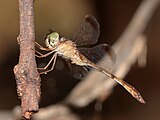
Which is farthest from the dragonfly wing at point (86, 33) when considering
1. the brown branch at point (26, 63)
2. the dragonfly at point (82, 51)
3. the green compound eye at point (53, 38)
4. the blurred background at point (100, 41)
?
the brown branch at point (26, 63)

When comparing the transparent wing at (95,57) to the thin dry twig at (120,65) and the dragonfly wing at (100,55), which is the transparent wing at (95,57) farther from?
the thin dry twig at (120,65)

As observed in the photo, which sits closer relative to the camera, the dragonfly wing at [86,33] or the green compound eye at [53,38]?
the green compound eye at [53,38]

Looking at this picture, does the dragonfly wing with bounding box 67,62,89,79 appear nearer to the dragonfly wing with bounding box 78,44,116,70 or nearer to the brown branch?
the dragonfly wing with bounding box 78,44,116,70

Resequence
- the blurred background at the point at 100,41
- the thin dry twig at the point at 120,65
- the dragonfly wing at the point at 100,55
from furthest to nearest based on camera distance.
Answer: the blurred background at the point at 100,41, the thin dry twig at the point at 120,65, the dragonfly wing at the point at 100,55

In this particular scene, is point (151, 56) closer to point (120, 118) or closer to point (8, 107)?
point (120, 118)

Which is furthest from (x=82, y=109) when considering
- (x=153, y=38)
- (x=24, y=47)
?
(x=24, y=47)

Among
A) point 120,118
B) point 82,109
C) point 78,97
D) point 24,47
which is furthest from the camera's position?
point 120,118

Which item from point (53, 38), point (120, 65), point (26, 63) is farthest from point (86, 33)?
point (26, 63)
